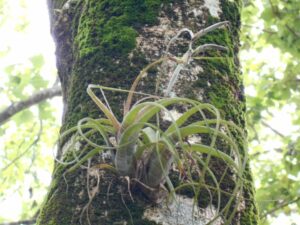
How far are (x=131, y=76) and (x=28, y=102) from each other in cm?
339

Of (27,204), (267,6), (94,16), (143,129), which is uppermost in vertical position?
(94,16)

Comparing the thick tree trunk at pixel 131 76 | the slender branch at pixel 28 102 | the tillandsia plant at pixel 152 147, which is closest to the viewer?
the tillandsia plant at pixel 152 147

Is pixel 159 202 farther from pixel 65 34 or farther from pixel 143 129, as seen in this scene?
pixel 65 34

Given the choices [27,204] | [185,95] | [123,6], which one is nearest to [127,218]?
[185,95]

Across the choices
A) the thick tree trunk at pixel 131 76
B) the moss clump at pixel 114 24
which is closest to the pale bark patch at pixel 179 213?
the thick tree trunk at pixel 131 76

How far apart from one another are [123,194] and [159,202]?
80 millimetres

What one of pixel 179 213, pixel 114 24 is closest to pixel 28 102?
pixel 114 24

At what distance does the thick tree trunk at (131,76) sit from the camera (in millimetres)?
1144

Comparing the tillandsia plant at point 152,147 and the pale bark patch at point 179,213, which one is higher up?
the tillandsia plant at point 152,147

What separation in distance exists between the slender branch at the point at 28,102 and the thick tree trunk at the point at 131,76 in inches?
114

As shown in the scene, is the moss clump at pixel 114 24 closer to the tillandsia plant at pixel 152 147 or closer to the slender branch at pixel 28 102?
the tillandsia plant at pixel 152 147

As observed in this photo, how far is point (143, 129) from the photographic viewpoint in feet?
3.54

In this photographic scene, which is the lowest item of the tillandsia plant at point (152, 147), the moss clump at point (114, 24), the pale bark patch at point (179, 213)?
the pale bark patch at point (179, 213)

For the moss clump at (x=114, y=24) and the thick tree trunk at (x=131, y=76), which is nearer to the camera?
the thick tree trunk at (x=131, y=76)
